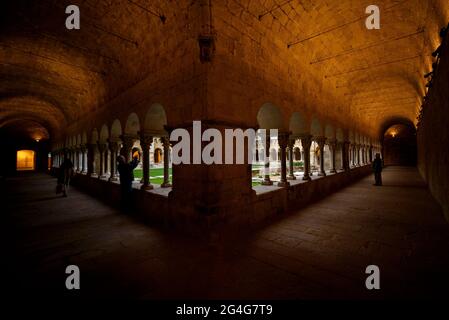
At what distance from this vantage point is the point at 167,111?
4148mm

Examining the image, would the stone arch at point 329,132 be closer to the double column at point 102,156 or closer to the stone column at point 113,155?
the stone column at point 113,155

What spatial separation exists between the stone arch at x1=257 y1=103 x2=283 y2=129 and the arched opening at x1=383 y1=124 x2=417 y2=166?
24.9 meters

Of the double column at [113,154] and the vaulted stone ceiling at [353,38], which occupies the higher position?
the vaulted stone ceiling at [353,38]

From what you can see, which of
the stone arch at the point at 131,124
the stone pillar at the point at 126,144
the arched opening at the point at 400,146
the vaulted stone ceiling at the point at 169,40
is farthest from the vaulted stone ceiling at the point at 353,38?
the arched opening at the point at 400,146

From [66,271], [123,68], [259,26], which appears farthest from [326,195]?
[123,68]

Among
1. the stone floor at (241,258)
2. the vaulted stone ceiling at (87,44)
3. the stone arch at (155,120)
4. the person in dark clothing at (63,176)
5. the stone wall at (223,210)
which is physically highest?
the vaulted stone ceiling at (87,44)

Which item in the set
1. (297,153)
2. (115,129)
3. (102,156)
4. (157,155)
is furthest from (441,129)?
(157,155)

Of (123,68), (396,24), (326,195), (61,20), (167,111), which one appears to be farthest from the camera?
(326,195)

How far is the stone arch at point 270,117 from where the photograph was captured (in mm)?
5147

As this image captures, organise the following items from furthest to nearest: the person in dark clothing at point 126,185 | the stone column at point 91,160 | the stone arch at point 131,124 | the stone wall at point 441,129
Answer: the stone column at point 91,160 < the stone arch at point 131,124 < the person in dark clothing at point 126,185 < the stone wall at point 441,129

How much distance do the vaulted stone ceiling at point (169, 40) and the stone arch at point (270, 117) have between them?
1.54 meters

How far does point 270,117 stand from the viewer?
5.41 metres

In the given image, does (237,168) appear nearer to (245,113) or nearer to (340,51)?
(245,113)
